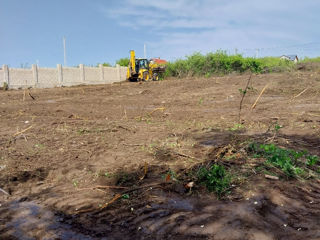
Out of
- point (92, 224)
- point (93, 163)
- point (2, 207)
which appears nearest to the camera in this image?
point (92, 224)

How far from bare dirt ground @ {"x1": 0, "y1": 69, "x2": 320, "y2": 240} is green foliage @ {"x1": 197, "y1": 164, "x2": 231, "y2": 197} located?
0.09m

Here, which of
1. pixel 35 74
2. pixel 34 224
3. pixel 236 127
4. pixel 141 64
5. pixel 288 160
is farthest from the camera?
pixel 141 64

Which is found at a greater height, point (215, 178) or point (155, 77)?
point (155, 77)

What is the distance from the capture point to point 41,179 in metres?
3.89

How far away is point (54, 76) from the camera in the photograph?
2502 cm

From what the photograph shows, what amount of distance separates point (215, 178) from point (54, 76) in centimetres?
2408

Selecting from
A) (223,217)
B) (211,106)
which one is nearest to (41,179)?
(223,217)

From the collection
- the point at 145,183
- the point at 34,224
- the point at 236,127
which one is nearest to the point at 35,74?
the point at 236,127

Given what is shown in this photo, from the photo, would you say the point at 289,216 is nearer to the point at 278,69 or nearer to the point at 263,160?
the point at 263,160

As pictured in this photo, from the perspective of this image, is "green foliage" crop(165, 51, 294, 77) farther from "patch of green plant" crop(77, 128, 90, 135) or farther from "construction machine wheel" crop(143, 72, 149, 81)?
"patch of green plant" crop(77, 128, 90, 135)

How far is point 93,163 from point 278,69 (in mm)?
16036

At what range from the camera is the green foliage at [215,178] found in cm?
296

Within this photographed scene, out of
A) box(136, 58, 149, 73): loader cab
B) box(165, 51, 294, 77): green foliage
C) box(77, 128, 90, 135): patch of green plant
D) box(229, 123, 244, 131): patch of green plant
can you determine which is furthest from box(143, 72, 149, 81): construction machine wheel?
box(77, 128, 90, 135): patch of green plant

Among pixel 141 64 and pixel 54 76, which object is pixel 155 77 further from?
pixel 54 76
